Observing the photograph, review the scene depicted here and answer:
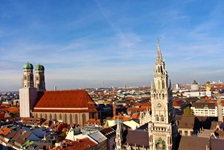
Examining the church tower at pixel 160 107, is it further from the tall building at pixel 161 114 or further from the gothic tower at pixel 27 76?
the gothic tower at pixel 27 76

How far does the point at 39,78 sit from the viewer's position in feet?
452

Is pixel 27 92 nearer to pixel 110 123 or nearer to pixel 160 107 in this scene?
pixel 110 123

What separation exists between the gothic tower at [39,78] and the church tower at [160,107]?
9726 centimetres

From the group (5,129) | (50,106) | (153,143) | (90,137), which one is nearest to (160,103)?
(153,143)

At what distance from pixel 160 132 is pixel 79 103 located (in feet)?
223

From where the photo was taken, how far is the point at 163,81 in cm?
5134

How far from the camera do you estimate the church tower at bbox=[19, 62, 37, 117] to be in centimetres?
12650

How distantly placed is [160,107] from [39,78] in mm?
100182

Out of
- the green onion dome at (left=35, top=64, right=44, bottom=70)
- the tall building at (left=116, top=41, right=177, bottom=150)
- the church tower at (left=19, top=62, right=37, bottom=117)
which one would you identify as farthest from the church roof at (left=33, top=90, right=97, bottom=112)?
the tall building at (left=116, top=41, right=177, bottom=150)

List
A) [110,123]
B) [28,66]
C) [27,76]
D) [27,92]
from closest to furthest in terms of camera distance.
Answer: [110,123] → [27,92] → [27,76] → [28,66]

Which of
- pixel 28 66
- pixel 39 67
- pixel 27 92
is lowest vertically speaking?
pixel 27 92

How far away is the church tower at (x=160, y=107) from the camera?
165ft

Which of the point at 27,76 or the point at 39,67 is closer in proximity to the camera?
the point at 27,76

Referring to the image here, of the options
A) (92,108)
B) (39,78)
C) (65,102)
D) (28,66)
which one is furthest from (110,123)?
(39,78)
